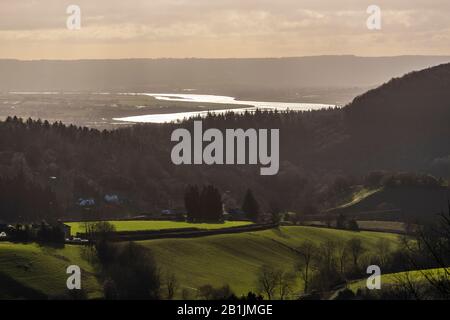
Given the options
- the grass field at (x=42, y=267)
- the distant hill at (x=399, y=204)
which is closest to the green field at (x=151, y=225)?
the grass field at (x=42, y=267)

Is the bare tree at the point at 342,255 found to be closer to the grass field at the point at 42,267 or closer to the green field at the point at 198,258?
the green field at the point at 198,258

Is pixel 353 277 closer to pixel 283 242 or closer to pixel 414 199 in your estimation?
pixel 283 242

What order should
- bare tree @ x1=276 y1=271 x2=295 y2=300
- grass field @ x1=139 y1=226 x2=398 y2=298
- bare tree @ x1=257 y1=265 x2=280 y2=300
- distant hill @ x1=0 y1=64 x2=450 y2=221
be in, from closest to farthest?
bare tree @ x1=257 y1=265 x2=280 y2=300
bare tree @ x1=276 y1=271 x2=295 y2=300
grass field @ x1=139 y1=226 x2=398 y2=298
distant hill @ x1=0 y1=64 x2=450 y2=221

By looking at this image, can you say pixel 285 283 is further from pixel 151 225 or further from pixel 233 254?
pixel 151 225

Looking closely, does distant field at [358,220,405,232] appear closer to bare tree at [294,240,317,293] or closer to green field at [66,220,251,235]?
green field at [66,220,251,235]

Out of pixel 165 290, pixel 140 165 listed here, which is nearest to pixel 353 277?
pixel 165 290

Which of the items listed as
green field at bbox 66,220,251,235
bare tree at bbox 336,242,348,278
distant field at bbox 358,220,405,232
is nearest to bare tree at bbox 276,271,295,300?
bare tree at bbox 336,242,348,278

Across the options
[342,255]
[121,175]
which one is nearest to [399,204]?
[121,175]
